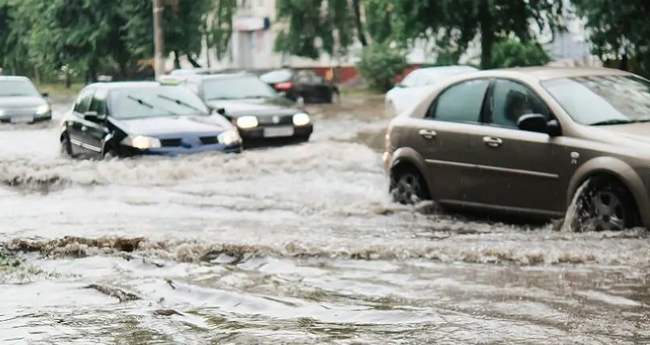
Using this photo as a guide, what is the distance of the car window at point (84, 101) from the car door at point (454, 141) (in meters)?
8.23

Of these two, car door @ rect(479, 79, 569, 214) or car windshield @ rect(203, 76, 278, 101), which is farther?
car windshield @ rect(203, 76, 278, 101)

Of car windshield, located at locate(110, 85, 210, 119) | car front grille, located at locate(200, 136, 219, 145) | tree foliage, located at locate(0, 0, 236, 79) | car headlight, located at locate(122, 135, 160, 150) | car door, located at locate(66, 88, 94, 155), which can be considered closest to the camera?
car headlight, located at locate(122, 135, 160, 150)

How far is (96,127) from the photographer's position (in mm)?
16859

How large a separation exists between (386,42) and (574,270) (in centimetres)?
3908

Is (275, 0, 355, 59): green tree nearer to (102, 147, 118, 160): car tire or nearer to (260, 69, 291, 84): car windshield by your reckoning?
(260, 69, 291, 84): car windshield

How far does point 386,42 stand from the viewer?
152 ft

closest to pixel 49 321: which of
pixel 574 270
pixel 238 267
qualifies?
pixel 238 267

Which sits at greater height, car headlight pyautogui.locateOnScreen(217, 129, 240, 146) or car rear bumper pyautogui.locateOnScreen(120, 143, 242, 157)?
car headlight pyautogui.locateOnScreen(217, 129, 240, 146)

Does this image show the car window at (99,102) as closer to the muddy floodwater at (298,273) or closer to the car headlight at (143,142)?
the car headlight at (143,142)

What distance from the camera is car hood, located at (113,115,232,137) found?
16.0 m

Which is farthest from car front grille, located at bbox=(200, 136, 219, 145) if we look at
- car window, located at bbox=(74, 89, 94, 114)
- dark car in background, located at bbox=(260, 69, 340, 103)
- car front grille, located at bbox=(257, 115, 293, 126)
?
dark car in background, located at bbox=(260, 69, 340, 103)

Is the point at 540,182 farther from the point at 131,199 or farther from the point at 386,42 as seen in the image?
the point at 386,42

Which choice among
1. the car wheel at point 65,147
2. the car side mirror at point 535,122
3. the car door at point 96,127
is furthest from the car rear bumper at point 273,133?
the car side mirror at point 535,122

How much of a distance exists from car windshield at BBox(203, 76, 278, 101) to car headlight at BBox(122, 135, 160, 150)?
200 inches
